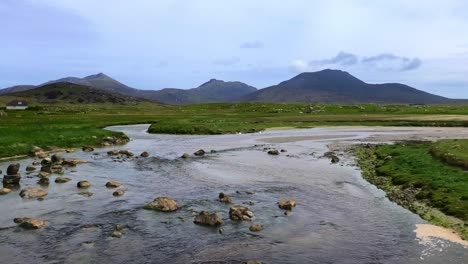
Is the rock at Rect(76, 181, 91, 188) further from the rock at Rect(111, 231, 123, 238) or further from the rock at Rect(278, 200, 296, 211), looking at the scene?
the rock at Rect(278, 200, 296, 211)

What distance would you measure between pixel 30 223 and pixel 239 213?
1214 cm

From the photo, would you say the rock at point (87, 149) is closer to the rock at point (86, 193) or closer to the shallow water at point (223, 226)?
the shallow water at point (223, 226)

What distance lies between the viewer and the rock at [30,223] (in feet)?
83.1

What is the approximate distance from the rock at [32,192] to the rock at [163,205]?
934 cm

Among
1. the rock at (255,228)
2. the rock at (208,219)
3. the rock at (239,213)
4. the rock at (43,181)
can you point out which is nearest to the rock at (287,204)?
the rock at (239,213)

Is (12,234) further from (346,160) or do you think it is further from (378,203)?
(346,160)

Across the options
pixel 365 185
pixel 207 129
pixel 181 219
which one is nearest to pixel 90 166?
pixel 181 219

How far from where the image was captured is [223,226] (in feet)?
84.9

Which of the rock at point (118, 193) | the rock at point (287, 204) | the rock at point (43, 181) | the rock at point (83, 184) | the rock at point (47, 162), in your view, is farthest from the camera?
the rock at point (47, 162)

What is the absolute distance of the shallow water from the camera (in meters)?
21.2

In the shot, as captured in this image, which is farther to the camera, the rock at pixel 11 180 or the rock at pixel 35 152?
the rock at pixel 35 152

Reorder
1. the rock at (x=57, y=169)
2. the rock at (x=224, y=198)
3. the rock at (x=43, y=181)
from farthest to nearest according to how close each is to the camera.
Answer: the rock at (x=57, y=169) → the rock at (x=43, y=181) → the rock at (x=224, y=198)

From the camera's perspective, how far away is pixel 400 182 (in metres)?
37.3

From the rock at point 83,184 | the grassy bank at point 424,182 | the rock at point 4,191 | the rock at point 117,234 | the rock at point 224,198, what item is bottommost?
the rock at point 4,191
